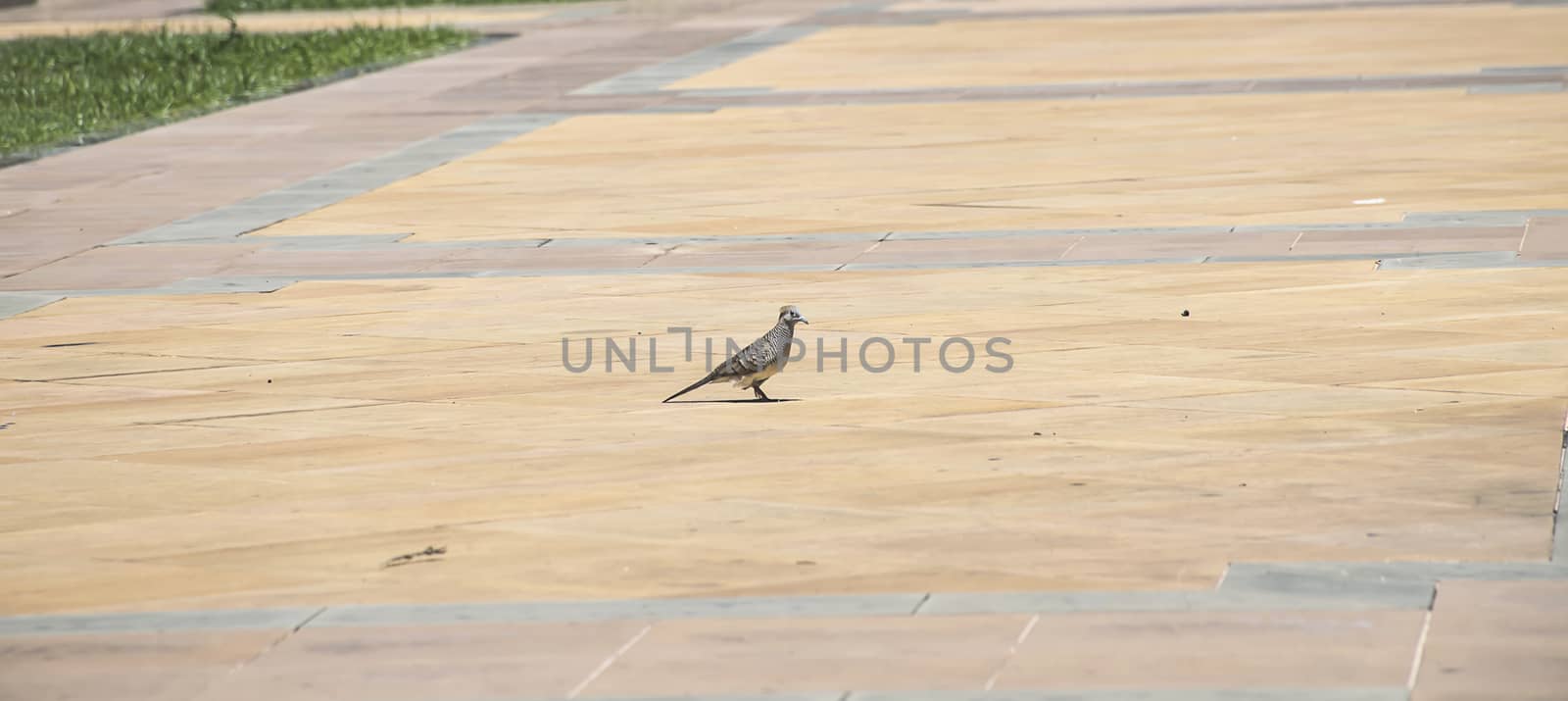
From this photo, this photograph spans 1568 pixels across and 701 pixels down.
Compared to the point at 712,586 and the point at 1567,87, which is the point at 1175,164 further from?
the point at 712,586

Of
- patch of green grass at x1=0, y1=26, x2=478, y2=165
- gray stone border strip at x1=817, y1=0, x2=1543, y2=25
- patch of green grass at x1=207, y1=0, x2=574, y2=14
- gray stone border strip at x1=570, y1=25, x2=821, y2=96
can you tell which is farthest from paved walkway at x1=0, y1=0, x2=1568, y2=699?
patch of green grass at x1=207, y1=0, x2=574, y2=14

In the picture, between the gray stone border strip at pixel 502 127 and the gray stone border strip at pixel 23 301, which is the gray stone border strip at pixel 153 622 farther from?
the gray stone border strip at pixel 502 127

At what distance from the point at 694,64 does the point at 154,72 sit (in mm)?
7206

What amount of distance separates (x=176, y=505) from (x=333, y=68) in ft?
70.9

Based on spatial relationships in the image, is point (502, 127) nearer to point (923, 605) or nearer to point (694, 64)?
point (694, 64)

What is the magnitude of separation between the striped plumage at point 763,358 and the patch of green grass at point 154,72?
13.5 metres

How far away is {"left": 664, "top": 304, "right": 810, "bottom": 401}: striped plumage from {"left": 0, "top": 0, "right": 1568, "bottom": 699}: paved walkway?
1.21 ft

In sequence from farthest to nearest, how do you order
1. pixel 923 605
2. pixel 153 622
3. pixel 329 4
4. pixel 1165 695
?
pixel 329 4 → pixel 153 622 → pixel 923 605 → pixel 1165 695

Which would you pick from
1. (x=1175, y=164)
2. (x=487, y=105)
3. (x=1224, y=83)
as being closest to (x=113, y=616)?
(x=1175, y=164)

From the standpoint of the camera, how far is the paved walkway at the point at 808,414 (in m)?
6.95

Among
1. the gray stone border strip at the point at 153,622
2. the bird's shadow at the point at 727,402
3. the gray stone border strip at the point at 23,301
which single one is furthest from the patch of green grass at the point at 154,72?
the gray stone border strip at the point at 153,622

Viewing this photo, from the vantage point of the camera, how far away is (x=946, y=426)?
388 inches

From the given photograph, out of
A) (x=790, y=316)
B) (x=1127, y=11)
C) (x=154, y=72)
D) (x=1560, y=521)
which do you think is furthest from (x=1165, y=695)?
(x=1127, y=11)

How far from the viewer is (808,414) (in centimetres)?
1024
